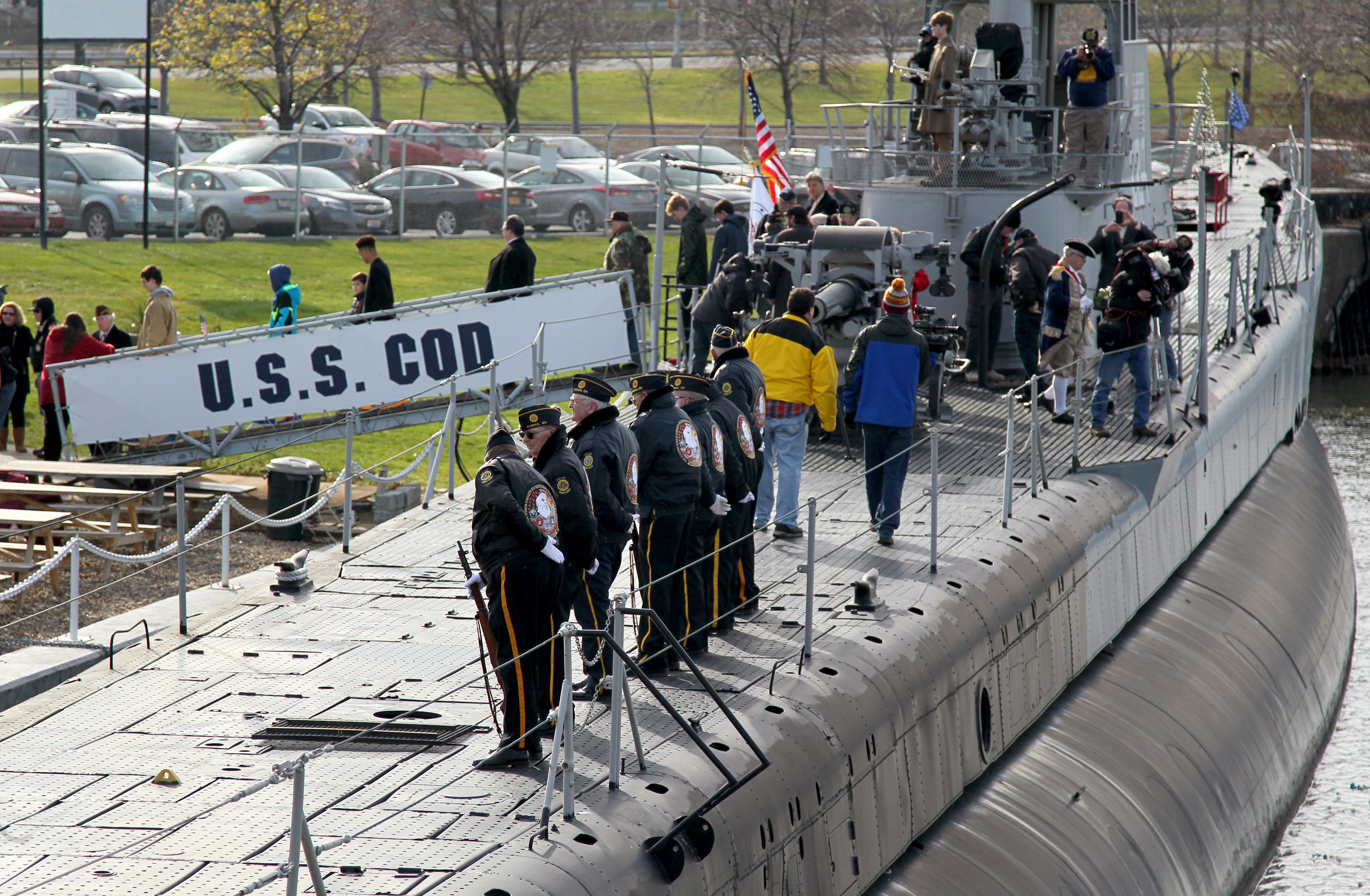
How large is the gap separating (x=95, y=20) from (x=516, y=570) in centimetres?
2115

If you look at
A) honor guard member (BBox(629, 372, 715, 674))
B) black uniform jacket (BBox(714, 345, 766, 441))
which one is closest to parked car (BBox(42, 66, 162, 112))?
black uniform jacket (BBox(714, 345, 766, 441))

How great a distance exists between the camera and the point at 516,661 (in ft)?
25.1

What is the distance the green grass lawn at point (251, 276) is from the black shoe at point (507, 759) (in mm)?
13026

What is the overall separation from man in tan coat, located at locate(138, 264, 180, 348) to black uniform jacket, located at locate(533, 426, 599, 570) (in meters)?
11.1

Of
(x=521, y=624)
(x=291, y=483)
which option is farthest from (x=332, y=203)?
(x=521, y=624)

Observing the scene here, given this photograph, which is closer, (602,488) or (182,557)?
(602,488)

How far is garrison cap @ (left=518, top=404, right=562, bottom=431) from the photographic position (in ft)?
26.2

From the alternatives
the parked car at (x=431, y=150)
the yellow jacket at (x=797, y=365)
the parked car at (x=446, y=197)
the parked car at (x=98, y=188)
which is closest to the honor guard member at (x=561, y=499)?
the yellow jacket at (x=797, y=365)

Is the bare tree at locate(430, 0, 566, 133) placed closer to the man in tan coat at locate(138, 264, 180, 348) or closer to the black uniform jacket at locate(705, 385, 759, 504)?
the man in tan coat at locate(138, 264, 180, 348)

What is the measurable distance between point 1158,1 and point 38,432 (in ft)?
156

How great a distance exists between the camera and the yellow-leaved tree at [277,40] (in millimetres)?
41844

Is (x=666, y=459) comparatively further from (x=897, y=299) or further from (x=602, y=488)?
(x=897, y=299)

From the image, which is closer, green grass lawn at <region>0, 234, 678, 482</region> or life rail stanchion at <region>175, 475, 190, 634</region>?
life rail stanchion at <region>175, 475, 190, 634</region>

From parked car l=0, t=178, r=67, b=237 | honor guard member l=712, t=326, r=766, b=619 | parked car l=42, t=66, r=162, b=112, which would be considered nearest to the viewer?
honor guard member l=712, t=326, r=766, b=619
